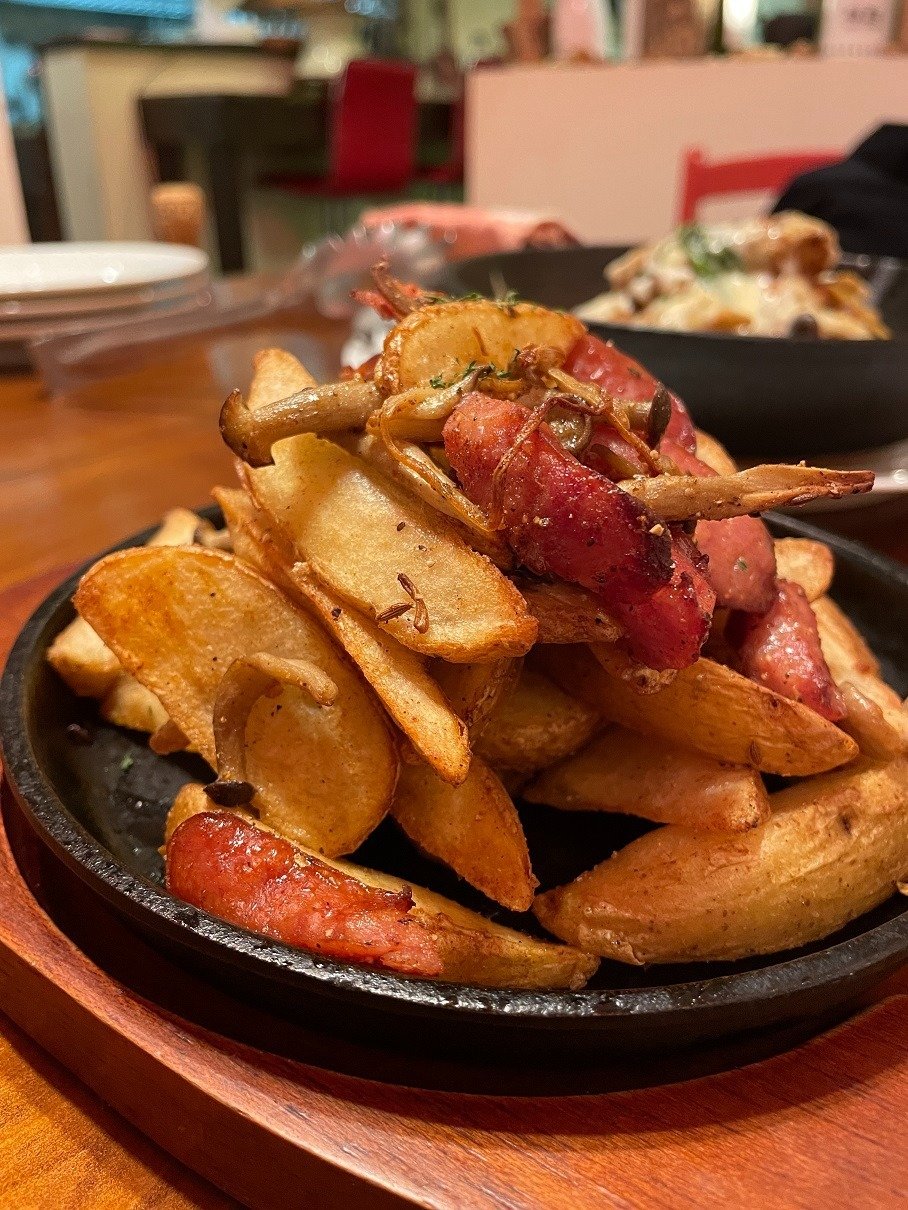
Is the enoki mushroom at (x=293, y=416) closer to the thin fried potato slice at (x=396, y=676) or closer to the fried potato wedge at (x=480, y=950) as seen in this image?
the thin fried potato slice at (x=396, y=676)

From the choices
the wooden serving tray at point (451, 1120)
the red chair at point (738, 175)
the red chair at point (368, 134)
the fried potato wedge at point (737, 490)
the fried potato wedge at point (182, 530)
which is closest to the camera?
the wooden serving tray at point (451, 1120)

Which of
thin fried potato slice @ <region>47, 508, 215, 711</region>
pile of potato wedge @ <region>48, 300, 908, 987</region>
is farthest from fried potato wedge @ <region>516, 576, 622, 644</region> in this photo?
thin fried potato slice @ <region>47, 508, 215, 711</region>

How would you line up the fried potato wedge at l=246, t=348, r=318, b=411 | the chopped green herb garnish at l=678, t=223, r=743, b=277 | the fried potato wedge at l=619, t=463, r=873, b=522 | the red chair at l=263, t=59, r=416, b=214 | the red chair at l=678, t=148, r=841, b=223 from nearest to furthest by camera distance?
the fried potato wedge at l=619, t=463, r=873, b=522 → the fried potato wedge at l=246, t=348, r=318, b=411 → the chopped green herb garnish at l=678, t=223, r=743, b=277 → the red chair at l=678, t=148, r=841, b=223 → the red chair at l=263, t=59, r=416, b=214

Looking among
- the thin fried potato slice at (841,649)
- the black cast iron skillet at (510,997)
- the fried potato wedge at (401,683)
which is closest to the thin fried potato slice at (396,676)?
the fried potato wedge at (401,683)

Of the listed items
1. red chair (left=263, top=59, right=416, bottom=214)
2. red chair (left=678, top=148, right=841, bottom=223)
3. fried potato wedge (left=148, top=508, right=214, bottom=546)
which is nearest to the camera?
fried potato wedge (left=148, top=508, right=214, bottom=546)

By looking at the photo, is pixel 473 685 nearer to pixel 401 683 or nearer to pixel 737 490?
pixel 401 683

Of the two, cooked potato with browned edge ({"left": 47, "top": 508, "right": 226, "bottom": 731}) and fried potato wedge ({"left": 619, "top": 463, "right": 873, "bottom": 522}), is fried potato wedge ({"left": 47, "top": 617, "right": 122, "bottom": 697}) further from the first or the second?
fried potato wedge ({"left": 619, "top": 463, "right": 873, "bottom": 522})
